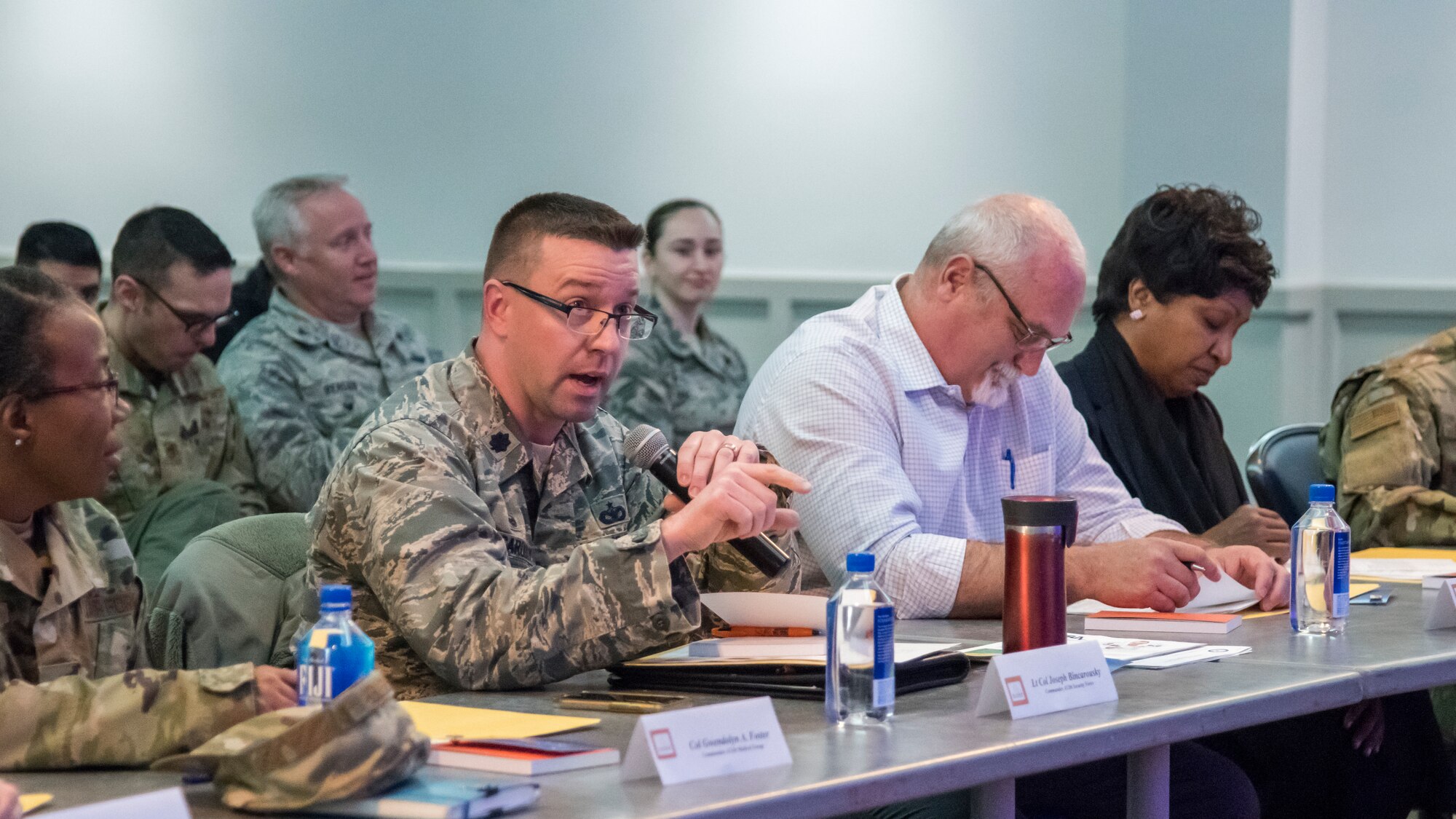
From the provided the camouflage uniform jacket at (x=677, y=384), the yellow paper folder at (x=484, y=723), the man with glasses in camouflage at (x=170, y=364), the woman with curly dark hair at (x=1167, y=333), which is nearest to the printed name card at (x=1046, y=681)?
the yellow paper folder at (x=484, y=723)

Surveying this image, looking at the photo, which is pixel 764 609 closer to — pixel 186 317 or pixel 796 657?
pixel 796 657

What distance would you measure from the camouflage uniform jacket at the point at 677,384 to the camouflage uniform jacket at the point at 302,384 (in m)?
0.86

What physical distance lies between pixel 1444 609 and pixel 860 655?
105cm

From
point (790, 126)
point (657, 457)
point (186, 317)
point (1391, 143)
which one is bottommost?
point (657, 457)

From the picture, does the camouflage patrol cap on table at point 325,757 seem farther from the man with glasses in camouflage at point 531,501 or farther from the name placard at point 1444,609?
the name placard at point 1444,609

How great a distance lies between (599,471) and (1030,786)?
0.69 m

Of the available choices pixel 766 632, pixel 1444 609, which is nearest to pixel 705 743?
pixel 766 632

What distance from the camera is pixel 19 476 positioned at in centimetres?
161

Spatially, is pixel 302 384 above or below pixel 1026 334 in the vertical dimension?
below

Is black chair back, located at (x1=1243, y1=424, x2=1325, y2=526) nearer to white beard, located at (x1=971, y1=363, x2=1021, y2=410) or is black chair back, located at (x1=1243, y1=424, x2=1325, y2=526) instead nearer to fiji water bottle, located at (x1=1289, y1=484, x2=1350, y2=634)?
white beard, located at (x1=971, y1=363, x2=1021, y2=410)

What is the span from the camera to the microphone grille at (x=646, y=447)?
1805mm

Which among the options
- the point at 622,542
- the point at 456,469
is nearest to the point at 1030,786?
the point at 622,542

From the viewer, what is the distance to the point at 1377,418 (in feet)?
10.5

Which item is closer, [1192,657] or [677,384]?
[1192,657]
